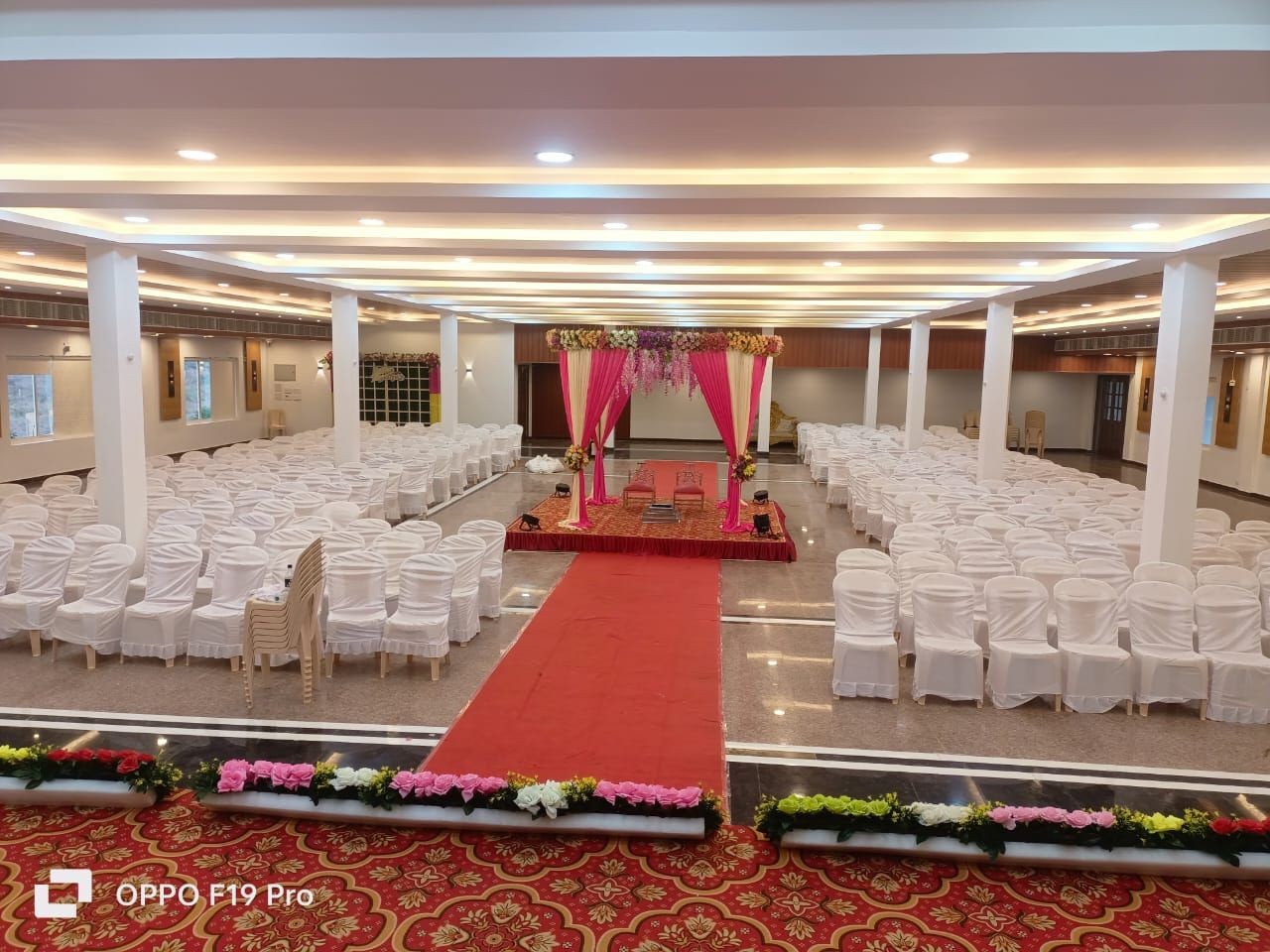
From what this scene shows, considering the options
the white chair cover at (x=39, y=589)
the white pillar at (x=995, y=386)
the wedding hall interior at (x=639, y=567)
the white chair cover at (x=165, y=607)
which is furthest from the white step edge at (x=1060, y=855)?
the white pillar at (x=995, y=386)

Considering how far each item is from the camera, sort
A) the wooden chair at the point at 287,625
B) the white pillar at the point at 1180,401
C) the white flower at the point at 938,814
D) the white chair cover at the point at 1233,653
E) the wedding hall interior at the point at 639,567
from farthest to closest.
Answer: the white pillar at the point at 1180,401
the white chair cover at the point at 1233,653
the wooden chair at the point at 287,625
the white flower at the point at 938,814
the wedding hall interior at the point at 639,567

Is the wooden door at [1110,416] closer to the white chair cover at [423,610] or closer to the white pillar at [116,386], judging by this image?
the white chair cover at [423,610]

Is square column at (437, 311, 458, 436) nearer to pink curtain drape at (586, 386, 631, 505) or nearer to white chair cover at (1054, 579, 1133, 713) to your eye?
pink curtain drape at (586, 386, 631, 505)

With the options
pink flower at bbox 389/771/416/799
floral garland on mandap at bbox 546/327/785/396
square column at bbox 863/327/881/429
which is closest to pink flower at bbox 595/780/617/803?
pink flower at bbox 389/771/416/799

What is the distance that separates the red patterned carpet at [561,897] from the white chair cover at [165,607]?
305cm

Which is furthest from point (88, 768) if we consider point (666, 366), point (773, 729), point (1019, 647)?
point (666, 366)

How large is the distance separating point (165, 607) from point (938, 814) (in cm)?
728

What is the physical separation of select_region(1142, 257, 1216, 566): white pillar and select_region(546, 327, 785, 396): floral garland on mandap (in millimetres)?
5663

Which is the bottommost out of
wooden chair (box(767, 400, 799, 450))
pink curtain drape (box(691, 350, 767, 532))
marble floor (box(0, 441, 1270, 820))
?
marble floor (box(0, 441, 1270, 820))

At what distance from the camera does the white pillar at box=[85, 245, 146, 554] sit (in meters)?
10.5

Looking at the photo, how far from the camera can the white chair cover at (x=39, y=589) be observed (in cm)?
877

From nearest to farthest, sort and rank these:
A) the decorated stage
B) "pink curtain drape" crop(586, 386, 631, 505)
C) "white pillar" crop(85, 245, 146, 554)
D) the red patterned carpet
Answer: the red patterned carpet
"white pillar" crop(85, 245, 146, 554)
the decorated stage
"pink curtain drape" crop(586, 386, 631, 505)

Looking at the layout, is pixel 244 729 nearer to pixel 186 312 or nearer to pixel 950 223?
pixel 950 223

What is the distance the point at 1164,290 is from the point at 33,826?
11.6m
